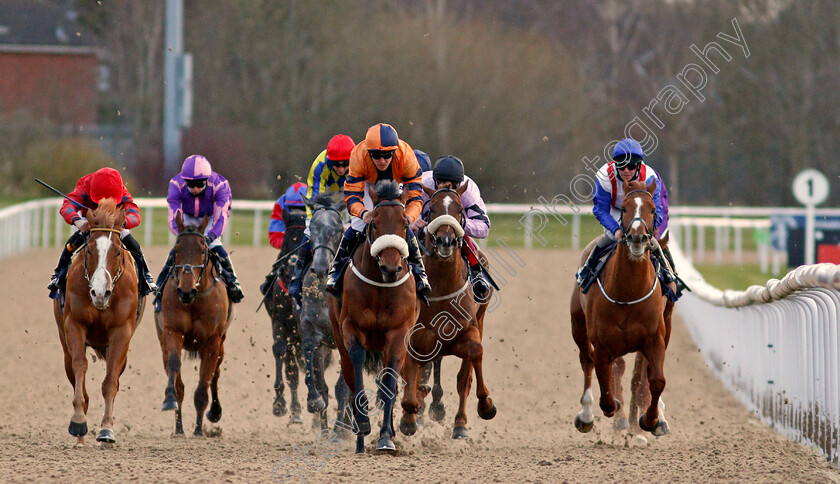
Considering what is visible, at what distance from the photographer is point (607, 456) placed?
642 cm

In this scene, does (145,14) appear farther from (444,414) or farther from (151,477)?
(151,477)

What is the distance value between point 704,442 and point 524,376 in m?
3.41

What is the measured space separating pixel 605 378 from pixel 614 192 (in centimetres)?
115

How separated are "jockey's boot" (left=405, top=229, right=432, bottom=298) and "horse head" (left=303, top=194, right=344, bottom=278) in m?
1.07

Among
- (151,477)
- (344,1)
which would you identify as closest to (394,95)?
(344,1)

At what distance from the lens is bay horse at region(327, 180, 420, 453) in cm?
621

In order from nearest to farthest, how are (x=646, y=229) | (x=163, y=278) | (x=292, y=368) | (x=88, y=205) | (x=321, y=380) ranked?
(x=646, y=229) → (x=88, y=205) → (x=321, y=380) → (x=163, y=278) → (x=292, y=368)

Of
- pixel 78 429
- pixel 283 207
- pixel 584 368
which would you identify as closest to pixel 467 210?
pixel 584 368

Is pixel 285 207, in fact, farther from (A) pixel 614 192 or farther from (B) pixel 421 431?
(A) pixel 614 192

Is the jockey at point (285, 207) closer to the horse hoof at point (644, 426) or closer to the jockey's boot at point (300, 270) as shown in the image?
the jockey's boot at point (300, 270)

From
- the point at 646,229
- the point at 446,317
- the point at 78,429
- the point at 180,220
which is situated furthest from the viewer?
the point at 180,220

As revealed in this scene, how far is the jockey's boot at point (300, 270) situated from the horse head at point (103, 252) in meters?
1.38

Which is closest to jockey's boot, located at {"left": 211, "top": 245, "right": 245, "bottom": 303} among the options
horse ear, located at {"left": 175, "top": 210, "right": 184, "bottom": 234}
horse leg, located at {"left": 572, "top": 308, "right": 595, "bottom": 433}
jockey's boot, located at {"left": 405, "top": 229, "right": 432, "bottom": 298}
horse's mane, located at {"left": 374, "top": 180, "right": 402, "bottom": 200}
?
horse ear, located at {"left": 175, "top": 210, "right": 184, "bottom": 234}

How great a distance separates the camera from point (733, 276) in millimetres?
17656
